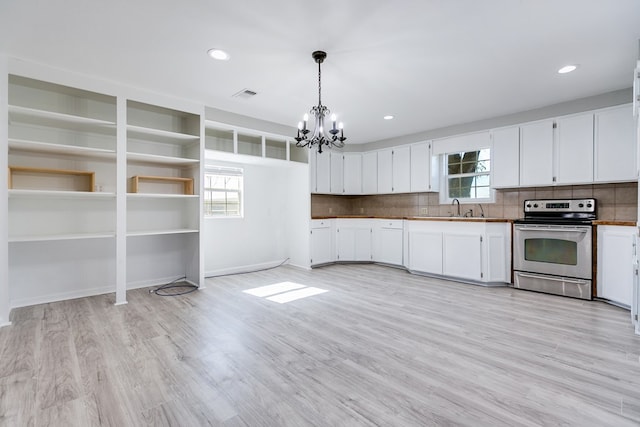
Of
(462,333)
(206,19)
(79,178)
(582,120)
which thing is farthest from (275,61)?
(582,120)

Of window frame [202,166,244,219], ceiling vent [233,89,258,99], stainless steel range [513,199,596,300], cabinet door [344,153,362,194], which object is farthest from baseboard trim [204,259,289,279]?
stainless steel range [513,199,596,300]

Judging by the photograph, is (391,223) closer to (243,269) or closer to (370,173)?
(370,173)

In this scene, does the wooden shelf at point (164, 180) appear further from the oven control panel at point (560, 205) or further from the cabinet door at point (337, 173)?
the oven control panel at point (560, 205)

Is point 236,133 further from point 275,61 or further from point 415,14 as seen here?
point 415,14

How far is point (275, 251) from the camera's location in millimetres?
6039

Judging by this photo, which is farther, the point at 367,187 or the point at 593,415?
the point at 367,187

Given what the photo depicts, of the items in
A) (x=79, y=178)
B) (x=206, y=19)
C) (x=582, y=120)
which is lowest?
(x=79, y=178)

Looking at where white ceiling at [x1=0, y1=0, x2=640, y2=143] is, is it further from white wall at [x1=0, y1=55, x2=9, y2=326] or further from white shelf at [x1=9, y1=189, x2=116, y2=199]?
white shelf at [x1=9, y1=189, x2=116, y2=199]

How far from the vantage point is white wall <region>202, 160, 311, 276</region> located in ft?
17.1

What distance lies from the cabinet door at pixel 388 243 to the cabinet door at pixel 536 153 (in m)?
2.15

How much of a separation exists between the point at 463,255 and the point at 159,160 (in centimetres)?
457

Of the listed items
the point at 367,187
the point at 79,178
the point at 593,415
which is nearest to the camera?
the point at 593,415

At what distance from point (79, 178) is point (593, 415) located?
5.17 m

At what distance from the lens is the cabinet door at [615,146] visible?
368 cm
